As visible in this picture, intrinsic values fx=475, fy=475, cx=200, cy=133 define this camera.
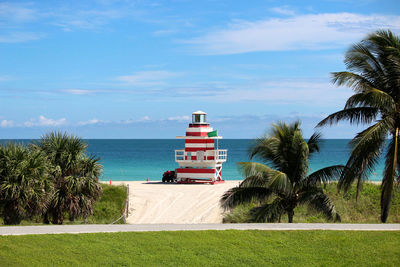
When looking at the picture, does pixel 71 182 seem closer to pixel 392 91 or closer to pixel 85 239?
pixel 85 239

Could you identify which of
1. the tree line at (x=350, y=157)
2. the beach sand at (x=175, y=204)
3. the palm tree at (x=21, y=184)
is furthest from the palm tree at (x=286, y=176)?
Answer: the palm tree at (x=21, y=184)

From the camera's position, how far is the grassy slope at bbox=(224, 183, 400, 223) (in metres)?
22.0

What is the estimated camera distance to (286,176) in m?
16.8

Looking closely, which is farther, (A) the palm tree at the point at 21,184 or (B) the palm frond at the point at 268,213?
(B) the palm frond at the point at 268,213

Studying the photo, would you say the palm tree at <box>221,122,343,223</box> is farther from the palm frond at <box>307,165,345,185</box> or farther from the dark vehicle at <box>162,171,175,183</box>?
the dark vehicle at <box>162,171,175,183</box>

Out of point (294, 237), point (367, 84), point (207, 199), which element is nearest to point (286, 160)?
point (367, 84)

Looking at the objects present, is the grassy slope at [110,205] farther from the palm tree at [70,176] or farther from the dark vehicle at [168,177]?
the dark vehicle at [168,177]

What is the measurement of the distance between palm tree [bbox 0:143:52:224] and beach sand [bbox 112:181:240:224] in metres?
6.81

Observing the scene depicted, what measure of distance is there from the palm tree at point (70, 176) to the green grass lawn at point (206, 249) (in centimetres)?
624

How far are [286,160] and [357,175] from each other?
101 inches

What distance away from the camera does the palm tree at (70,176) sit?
18.2 m

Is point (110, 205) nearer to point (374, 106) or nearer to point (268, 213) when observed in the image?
point (268, 213)

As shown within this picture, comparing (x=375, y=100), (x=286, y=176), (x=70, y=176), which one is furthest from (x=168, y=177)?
(x=375, y=100)

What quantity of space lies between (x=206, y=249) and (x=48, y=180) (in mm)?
8319
